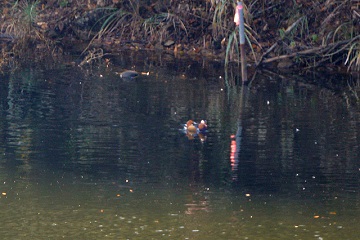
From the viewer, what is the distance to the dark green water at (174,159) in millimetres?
7812

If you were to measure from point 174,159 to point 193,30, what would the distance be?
11.4 meters

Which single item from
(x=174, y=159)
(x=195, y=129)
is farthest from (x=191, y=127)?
(x=174, y=159)

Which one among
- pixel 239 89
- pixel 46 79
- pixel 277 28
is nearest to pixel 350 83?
pixel 239 89

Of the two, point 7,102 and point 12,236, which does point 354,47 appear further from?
point 12,236

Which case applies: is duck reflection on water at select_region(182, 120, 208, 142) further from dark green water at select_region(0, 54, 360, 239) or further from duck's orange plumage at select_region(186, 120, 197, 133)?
dark green water at select_region(0, 54, 360, 239)

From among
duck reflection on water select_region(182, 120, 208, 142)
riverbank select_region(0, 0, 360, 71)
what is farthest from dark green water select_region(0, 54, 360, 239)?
riverbank select_region(0, 0, 360, 71)

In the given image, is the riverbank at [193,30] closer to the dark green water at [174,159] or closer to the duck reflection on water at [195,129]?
the dark green water at [174,159]

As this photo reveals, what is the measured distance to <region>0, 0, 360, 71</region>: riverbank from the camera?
61.3 ft

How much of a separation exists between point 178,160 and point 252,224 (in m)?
2.65

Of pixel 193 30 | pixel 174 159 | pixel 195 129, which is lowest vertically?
pixel 174 159

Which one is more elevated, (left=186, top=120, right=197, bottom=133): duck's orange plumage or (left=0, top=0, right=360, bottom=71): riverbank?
(left=0, top=0, right=360, bottom=71): riverbank

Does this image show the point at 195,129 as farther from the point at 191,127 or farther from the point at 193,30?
the point at 193,30

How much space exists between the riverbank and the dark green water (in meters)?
1.96

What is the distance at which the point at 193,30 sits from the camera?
842 inches
